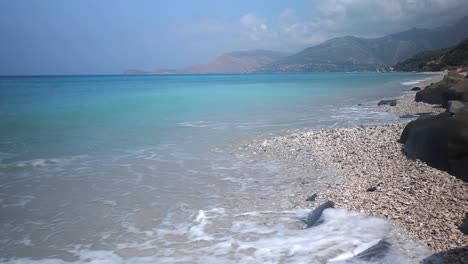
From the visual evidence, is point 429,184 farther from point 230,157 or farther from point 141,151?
point 141,151

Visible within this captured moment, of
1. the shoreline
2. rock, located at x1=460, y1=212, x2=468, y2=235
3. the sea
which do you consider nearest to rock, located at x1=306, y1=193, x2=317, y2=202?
the shoreline

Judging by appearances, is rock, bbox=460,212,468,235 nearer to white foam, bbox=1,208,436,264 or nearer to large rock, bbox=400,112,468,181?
white foam, bbox=1,208,436,264

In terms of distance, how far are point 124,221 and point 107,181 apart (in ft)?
10.1

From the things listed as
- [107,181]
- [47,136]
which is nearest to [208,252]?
[107,181]

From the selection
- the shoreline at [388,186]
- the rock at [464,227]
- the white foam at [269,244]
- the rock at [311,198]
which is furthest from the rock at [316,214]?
the rock at [464,227]

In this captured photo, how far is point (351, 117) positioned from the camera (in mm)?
20234

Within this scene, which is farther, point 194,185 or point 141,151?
point 141,151

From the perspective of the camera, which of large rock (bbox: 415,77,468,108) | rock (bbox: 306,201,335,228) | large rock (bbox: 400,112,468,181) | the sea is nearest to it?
the sea

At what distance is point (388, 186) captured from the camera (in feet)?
25.0

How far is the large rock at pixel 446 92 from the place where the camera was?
59.0 ft

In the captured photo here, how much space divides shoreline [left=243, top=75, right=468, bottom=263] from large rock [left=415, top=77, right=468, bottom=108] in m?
6.89

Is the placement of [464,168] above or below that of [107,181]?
above

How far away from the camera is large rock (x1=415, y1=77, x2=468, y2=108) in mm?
17980

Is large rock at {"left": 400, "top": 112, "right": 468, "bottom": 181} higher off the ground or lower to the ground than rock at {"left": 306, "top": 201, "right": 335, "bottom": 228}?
higher
